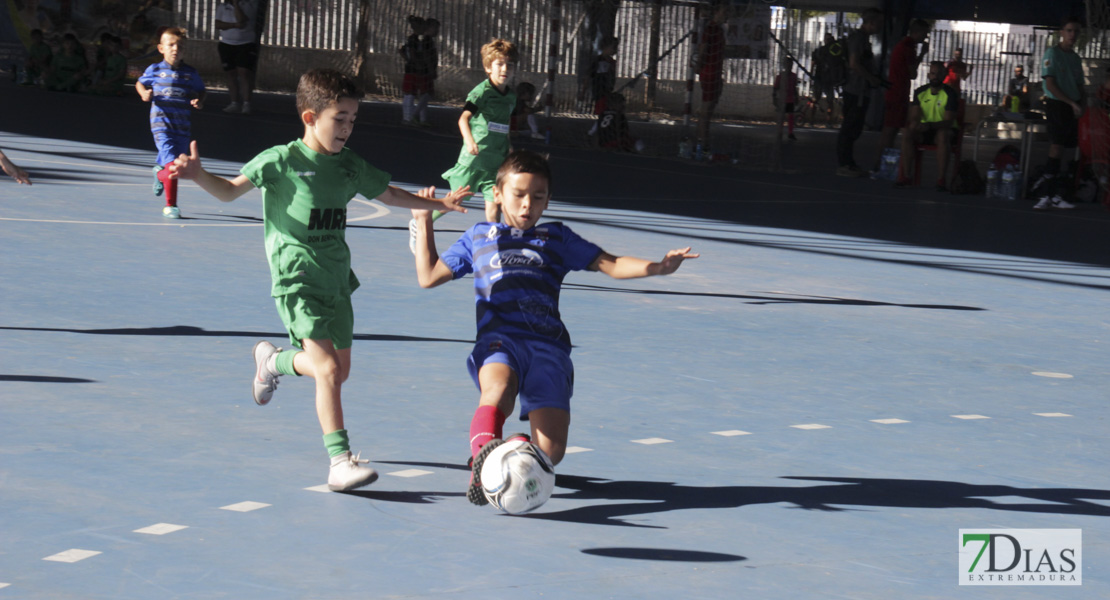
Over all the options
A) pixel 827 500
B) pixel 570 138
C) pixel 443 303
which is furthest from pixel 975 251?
pixel 570 138

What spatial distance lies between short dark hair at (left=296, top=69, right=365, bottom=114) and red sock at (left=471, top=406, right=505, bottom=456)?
122cm

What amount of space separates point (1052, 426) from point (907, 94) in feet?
47.7

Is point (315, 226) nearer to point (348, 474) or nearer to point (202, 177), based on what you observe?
point (202, 177)

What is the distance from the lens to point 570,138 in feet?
91.6

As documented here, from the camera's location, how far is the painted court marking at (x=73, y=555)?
4.25 meters

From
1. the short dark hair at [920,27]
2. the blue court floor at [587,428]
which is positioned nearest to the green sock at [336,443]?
the blue court floor at [587,428]

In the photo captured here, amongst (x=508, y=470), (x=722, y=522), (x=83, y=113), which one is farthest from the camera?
(x=83, y=113)

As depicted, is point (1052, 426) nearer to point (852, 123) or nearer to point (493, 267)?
point (493, 267)

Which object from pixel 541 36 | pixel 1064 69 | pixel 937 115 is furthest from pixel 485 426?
pixel 541 36

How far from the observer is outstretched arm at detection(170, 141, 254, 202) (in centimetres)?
505

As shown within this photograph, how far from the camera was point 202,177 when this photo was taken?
5141 mm

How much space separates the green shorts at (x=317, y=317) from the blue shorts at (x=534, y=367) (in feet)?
1.74

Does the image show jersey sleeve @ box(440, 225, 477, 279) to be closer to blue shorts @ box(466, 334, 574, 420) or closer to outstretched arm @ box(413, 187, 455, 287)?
outstretched arm @ box(413, 187, 455, 287)

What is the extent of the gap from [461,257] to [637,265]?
66 cm
